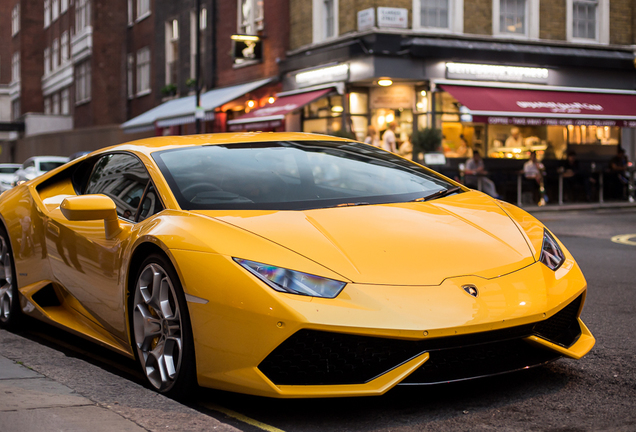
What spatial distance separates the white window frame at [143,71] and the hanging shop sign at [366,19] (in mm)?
17150

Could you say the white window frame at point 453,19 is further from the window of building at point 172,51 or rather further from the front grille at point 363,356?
the front grille at point 363,356

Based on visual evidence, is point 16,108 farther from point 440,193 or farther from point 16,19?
point 440,193

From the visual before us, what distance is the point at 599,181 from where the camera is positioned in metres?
22.4

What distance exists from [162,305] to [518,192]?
18261mm

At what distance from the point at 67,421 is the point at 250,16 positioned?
83.8 feet

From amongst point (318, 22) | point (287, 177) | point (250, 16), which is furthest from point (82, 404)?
point (250, 16)

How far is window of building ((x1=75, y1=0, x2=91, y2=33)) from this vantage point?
43844mm

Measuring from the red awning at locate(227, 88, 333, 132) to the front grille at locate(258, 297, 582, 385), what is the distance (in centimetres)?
1930

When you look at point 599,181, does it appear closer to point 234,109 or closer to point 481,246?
point 234,109

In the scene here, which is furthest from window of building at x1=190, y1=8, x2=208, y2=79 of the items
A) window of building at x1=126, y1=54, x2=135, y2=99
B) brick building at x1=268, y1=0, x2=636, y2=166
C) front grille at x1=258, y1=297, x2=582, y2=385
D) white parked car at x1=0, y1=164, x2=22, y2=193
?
front grille at x1=258, y1=297, x2=582, y2=385

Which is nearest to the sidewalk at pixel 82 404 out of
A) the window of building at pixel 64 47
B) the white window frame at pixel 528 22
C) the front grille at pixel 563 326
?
the front grille at pixel 563 326

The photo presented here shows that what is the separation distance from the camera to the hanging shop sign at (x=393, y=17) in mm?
21078

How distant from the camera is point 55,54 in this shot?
54.5 meters

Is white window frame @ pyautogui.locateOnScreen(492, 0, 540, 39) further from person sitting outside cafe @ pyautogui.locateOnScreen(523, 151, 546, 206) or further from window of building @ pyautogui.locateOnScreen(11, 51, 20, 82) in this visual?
window of building @ pyautogui.locateOnScreen(11, 51, 20, 82)
